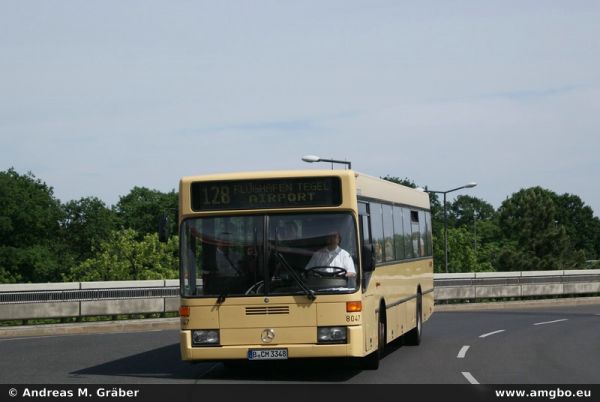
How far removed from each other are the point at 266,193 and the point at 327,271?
50.8 inches

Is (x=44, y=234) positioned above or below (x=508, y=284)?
above

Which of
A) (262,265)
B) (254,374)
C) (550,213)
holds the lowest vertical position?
(254,374)

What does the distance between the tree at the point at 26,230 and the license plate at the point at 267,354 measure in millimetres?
70238

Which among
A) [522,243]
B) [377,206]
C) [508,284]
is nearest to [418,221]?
[377,206]

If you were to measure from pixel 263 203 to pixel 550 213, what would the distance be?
99959 millimetres

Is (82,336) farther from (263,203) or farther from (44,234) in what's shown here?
(44,234)

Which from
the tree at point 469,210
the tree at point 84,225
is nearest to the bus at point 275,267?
the tree at point 84,225

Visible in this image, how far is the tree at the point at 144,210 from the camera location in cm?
11412

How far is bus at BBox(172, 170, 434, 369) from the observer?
1402 centimetres

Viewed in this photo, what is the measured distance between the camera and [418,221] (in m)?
21.5

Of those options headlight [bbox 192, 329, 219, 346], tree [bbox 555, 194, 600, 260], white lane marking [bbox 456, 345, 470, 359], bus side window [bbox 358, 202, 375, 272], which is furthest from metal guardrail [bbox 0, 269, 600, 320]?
tree [bbox 555, 194, 600, 260]

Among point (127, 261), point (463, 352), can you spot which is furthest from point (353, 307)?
point (127, 261)

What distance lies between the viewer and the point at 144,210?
11538 cm
